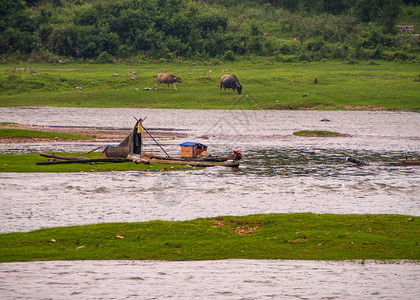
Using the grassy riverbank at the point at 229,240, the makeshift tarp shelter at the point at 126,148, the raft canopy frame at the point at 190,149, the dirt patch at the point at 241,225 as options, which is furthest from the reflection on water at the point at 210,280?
the makeshift tarp shelter at the point at 126,148

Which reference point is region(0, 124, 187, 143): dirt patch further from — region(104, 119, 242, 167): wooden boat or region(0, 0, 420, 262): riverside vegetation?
region(0, 0, 420, 262): riverside vegetation

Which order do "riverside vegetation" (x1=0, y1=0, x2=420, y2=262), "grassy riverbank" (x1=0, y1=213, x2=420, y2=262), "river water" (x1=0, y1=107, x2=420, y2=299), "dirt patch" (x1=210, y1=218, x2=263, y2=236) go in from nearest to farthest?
"river water" (x1=0, y1=107, x2=420, y2=299)
"grassy riverbank" (x1=0, y1=213, x2=420, y2=262)
"dirt patch" (x1=210, y1=218, x2=263, y2=236)
"riverside vegetation" (x1=0, y1=0, x2=420, y2=262)

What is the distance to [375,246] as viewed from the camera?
534 inches

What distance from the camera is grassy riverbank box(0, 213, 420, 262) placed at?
1298 centimetres

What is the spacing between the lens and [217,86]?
5566cm

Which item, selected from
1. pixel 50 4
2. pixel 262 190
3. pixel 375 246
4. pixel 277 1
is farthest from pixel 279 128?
pixel 277 1

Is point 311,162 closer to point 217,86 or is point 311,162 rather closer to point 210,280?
point 210,280

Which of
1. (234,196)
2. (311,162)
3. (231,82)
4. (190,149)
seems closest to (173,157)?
(190,149)

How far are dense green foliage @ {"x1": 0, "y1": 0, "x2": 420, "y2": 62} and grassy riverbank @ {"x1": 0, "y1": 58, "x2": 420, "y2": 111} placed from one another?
3797 millimetres

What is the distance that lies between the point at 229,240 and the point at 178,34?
Result: 59.8 metres

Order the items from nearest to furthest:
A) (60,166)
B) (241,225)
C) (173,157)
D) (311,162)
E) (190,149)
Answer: (241,225), (60,166), (190,149), (173,157), (311,162)

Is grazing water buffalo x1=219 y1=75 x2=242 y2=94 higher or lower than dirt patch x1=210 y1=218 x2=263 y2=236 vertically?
higher

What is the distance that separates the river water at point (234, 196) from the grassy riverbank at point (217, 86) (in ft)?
23.6

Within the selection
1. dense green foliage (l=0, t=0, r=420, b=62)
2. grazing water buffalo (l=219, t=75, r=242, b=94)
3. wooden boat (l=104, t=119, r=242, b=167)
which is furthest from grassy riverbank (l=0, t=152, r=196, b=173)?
dense green foliage (l=0, t=0, r=420, b=62)
